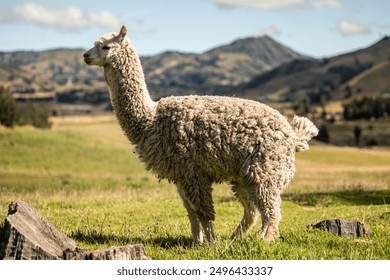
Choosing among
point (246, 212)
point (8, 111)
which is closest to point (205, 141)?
point (246, 212)

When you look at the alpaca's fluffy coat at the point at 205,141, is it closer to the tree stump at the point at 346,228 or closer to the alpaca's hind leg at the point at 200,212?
the alpaca's hind leg at the point at 200,212

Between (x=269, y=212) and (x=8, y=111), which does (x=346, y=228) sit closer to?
(x=269, y=212)

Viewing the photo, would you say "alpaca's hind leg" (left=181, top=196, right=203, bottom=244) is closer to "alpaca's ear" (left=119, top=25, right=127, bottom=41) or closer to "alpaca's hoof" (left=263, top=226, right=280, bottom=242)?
"alpaca's hoof" (left=263, top=226, right=280, bottom=242)

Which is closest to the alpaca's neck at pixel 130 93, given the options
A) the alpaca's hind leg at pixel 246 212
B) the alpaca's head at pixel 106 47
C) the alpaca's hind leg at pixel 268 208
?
the alpaca's head at pixel 106 47

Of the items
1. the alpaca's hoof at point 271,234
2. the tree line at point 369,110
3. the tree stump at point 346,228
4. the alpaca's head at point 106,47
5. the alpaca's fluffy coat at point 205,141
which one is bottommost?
the tree line at point 369,110

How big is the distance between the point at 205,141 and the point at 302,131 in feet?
6.94

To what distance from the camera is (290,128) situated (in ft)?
32.1

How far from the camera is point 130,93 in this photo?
10.3 metres

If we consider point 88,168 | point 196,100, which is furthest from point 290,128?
point 88,168

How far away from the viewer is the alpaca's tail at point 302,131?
10109mm

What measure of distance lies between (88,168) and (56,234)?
4057 centimetres

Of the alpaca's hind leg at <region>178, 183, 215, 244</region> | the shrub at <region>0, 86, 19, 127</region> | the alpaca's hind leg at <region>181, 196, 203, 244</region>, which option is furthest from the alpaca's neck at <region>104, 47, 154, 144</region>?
the shrub at <region>0, 86, 19, 127</region>

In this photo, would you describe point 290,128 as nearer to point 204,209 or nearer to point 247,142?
point 247,142

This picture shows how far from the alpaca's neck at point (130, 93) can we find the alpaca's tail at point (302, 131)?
2.84 metres
